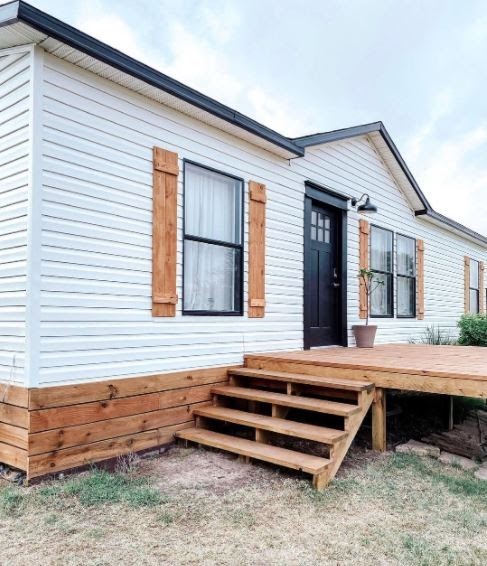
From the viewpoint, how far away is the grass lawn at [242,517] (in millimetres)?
2367

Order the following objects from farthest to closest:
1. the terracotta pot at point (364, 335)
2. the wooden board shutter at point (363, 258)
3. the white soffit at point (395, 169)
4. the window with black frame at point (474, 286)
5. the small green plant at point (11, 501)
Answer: the window with black frame at point (474, 286)
the white soffit at point (395, 169)
the wooden board shutter at point (363, 258)
the terracotta pot at point (364, 335)
the small green plant at point (11, 501)

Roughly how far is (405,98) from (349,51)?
13.5 feet

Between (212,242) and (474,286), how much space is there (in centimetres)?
958

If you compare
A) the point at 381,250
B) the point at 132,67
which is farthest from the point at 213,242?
the point at 381,250

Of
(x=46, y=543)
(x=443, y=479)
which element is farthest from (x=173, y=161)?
(x=443, y=479)

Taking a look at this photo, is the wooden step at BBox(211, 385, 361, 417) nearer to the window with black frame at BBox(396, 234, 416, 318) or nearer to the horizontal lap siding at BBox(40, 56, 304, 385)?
the horizontal lap siding at BBox(40, 56, 304, 385)

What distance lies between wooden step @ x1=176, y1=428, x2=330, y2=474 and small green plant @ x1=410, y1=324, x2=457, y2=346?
218 inches

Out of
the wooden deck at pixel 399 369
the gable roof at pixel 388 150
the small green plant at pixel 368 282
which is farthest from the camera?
the small green plant at pixel 368 282

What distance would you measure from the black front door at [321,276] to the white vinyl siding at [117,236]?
0.54 metres

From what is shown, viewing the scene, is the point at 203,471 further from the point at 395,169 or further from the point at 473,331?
the point at 473,331

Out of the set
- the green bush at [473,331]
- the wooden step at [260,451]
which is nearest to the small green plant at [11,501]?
the wooden step at [260,451]

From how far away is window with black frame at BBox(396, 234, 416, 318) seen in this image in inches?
324

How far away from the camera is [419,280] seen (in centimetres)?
878

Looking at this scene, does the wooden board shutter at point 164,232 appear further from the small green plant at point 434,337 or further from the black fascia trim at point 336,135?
the small green plant at point 434,337
